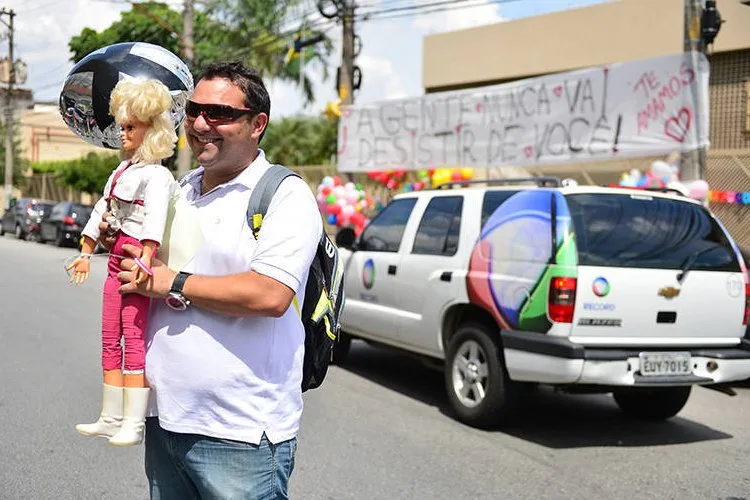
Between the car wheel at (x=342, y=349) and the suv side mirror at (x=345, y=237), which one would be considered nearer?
the suv side mirror at (x=345, y=237)

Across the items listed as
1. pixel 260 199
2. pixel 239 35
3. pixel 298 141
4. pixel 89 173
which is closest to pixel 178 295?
pixel 260 199

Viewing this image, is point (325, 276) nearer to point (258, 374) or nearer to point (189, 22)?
point (258, 374)

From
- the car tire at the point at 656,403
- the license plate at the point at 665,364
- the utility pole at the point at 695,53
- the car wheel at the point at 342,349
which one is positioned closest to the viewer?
the license plate at the point at 665,364

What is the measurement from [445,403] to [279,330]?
505 centimetres

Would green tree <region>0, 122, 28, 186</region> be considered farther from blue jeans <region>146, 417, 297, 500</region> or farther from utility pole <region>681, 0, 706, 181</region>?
blue jeans <region>146, 417, 297, 500</region>

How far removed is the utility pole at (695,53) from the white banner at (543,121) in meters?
0.04

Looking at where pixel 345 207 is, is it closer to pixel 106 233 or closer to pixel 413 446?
pixel 413 446

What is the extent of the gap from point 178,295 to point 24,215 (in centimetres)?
3062

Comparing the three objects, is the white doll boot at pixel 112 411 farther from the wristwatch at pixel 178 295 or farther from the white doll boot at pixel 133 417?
the wristwatch at pixel 178 295

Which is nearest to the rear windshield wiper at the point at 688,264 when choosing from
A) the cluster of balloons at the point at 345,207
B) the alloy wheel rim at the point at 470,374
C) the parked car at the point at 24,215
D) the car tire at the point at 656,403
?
the car tire at the point at 656,403

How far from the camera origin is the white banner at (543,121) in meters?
9.98

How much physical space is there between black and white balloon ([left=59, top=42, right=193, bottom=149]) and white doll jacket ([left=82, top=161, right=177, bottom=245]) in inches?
6.9

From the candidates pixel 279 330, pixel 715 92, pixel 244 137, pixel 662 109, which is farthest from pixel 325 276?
pixel 715 92

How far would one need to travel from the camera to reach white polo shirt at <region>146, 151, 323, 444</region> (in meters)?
2.28
